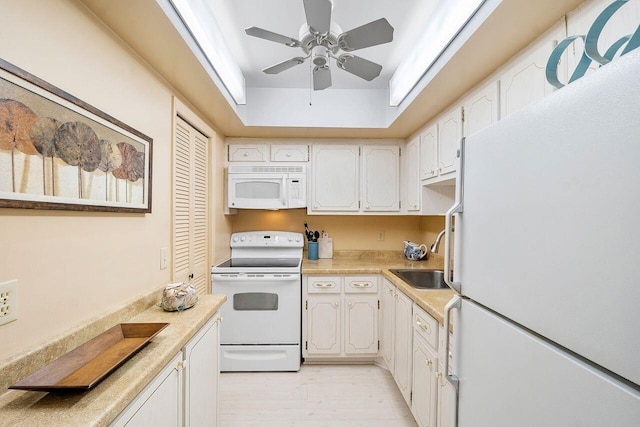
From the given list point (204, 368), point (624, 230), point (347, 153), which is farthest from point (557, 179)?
point (347, 153)

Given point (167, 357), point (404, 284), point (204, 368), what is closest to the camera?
point (167, 357)

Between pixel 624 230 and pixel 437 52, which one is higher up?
pixel 437 52

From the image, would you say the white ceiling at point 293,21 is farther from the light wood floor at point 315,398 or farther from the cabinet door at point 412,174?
the light wood floor at point 315,398

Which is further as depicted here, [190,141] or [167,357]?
[190,141]

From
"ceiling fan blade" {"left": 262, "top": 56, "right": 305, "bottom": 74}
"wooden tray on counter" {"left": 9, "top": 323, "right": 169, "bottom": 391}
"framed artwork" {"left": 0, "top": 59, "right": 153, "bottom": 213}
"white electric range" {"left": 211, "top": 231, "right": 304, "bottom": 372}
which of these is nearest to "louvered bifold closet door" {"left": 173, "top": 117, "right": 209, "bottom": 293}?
"white electric range" {"left": 211, "top": 231, "right": 304, "bottom": 372}

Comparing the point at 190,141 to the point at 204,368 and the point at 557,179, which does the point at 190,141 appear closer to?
the point at 204,368

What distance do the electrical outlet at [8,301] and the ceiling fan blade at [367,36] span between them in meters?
1.59

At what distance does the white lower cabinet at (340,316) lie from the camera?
8.01ft

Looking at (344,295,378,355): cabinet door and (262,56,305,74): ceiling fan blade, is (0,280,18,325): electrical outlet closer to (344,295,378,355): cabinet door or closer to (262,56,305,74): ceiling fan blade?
(262,56,305,74): ceiling fan blade

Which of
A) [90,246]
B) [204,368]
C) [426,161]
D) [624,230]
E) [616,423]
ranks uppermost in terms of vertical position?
[426,161]

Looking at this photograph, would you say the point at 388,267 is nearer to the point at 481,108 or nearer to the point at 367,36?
the point at 481,108

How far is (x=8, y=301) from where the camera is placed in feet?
2.63

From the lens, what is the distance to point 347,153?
2.84 metres

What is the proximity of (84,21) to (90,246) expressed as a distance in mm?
904
